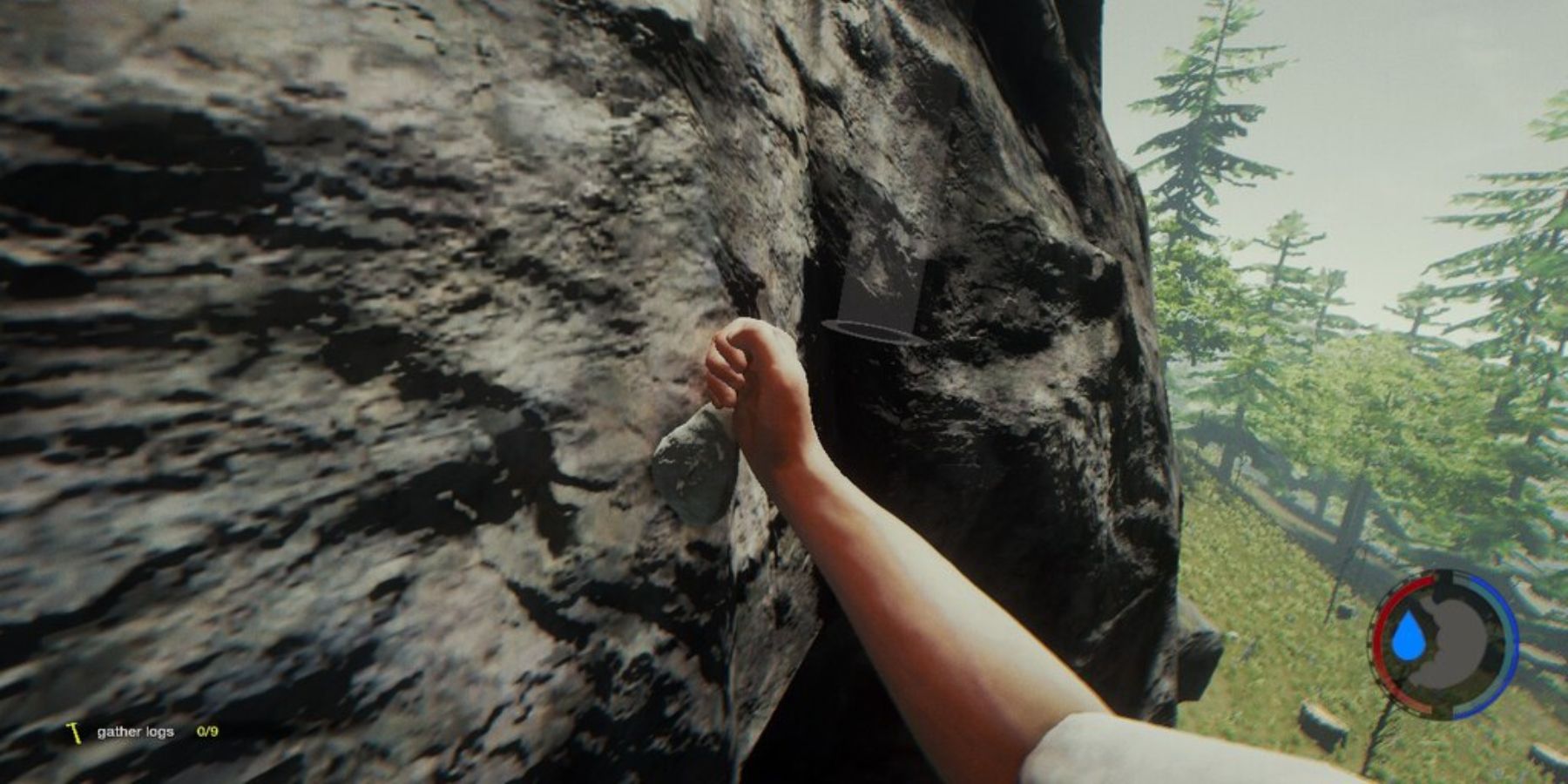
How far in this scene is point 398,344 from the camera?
1.24 m

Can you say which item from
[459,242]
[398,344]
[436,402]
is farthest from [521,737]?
[459,242]

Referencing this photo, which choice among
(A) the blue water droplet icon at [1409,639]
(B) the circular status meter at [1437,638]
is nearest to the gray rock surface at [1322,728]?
(B) the circular status meter at [1437,638]

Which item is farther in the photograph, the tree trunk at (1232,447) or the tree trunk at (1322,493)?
the tree trunk at (1322,493)

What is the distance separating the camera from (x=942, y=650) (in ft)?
3.84

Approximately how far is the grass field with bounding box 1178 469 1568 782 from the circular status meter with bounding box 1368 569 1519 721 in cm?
877

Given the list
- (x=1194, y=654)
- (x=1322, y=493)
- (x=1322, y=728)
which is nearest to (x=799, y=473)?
(x=1194, y=654)

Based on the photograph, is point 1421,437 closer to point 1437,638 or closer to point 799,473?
point 1437,638

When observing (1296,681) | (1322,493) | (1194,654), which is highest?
(1194,654)

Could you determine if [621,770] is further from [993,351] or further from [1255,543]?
[1255,543]

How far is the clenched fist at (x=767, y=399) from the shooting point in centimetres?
149

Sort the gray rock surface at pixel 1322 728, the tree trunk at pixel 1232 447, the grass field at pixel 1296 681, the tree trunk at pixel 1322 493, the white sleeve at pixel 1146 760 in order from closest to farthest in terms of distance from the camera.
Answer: the white sleeve at pixel 1146 760, the gray rock surface at pixel 1322 728, the grass field at pixel 1296 681, the tree trunk at pixel 1232 447, the tree trunk at pixel 1322 493

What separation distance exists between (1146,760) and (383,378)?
53.4 inches

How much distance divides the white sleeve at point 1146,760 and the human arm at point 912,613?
45 mm

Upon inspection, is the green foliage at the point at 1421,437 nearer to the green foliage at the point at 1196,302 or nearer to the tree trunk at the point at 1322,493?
the green foliage at the point at 1196,302
